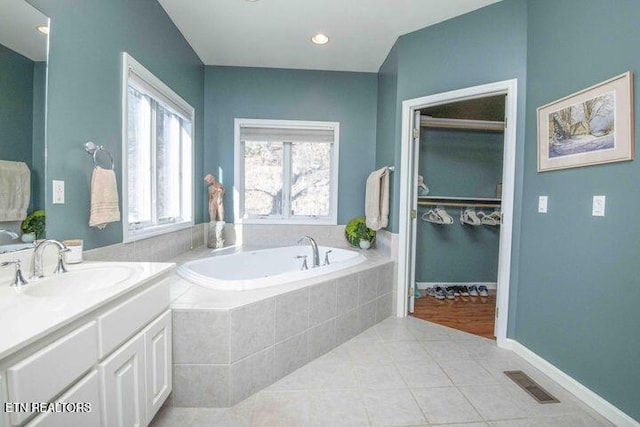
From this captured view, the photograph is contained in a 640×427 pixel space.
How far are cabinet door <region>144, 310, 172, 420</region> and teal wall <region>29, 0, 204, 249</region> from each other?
67 centimetres

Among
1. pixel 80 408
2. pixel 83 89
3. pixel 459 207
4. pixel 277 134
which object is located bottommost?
pixel 80 408

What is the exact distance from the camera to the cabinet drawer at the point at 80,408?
793 mm

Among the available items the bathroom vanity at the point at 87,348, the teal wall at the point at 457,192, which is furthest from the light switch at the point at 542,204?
the bathroom vanity at the point at 87,348

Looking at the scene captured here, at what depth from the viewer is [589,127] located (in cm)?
164

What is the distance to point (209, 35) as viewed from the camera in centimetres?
271

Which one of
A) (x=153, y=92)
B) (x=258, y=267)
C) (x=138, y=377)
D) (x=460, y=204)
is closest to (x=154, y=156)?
(x=153, y=92)

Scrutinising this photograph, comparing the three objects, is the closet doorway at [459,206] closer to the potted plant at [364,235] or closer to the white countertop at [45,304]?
the potted plant at [364,235]

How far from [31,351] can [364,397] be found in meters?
1.55

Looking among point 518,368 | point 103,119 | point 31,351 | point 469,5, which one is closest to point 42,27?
point 103,119

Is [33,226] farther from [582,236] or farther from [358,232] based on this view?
[582,236]

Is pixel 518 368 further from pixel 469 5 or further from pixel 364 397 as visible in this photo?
pixel 469 5

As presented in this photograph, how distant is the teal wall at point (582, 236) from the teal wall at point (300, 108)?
1.73 meters

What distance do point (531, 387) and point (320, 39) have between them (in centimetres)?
318

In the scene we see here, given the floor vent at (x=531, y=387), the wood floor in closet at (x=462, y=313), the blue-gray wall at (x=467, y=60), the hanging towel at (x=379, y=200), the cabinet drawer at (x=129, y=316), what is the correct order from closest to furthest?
the cabinet drawer at (x=129, y=316) → the floor vent at (x=531, y=387) → the blue-gray wall at (x=467, y=60) → the wood floor in closet at (x=462, y=313) → the hanging towel at (x=379, y=200)
